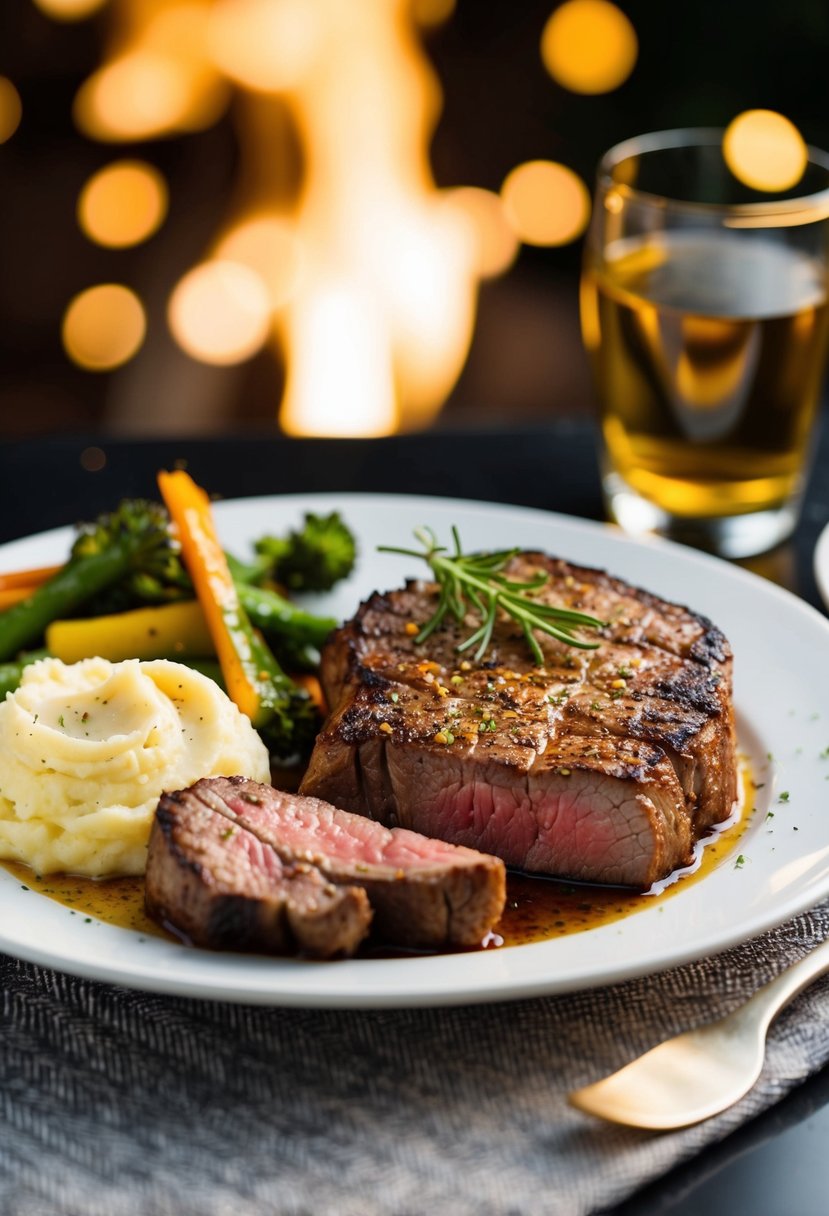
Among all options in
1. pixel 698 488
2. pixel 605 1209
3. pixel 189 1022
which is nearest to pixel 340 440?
pixel 698 488

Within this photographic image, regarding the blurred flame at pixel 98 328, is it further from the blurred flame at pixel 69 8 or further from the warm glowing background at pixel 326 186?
the blurred flame at pixel 69 8

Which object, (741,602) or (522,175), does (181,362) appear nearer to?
(522,175)

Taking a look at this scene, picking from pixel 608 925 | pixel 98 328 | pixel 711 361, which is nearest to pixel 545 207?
pixel 98 328

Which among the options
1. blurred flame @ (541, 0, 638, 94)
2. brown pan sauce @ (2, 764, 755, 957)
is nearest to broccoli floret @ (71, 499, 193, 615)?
brown pan sauce @ (2, 764, 755, 957)

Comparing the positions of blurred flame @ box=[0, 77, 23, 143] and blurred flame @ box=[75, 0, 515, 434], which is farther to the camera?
blurred flame @ box=[75, 0, 515, 434]

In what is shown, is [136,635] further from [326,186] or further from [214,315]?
[326,186]

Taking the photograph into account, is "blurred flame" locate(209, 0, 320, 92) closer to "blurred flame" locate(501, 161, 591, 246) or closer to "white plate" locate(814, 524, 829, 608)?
"blurred flame" locate(501, 161, 591, 246)
